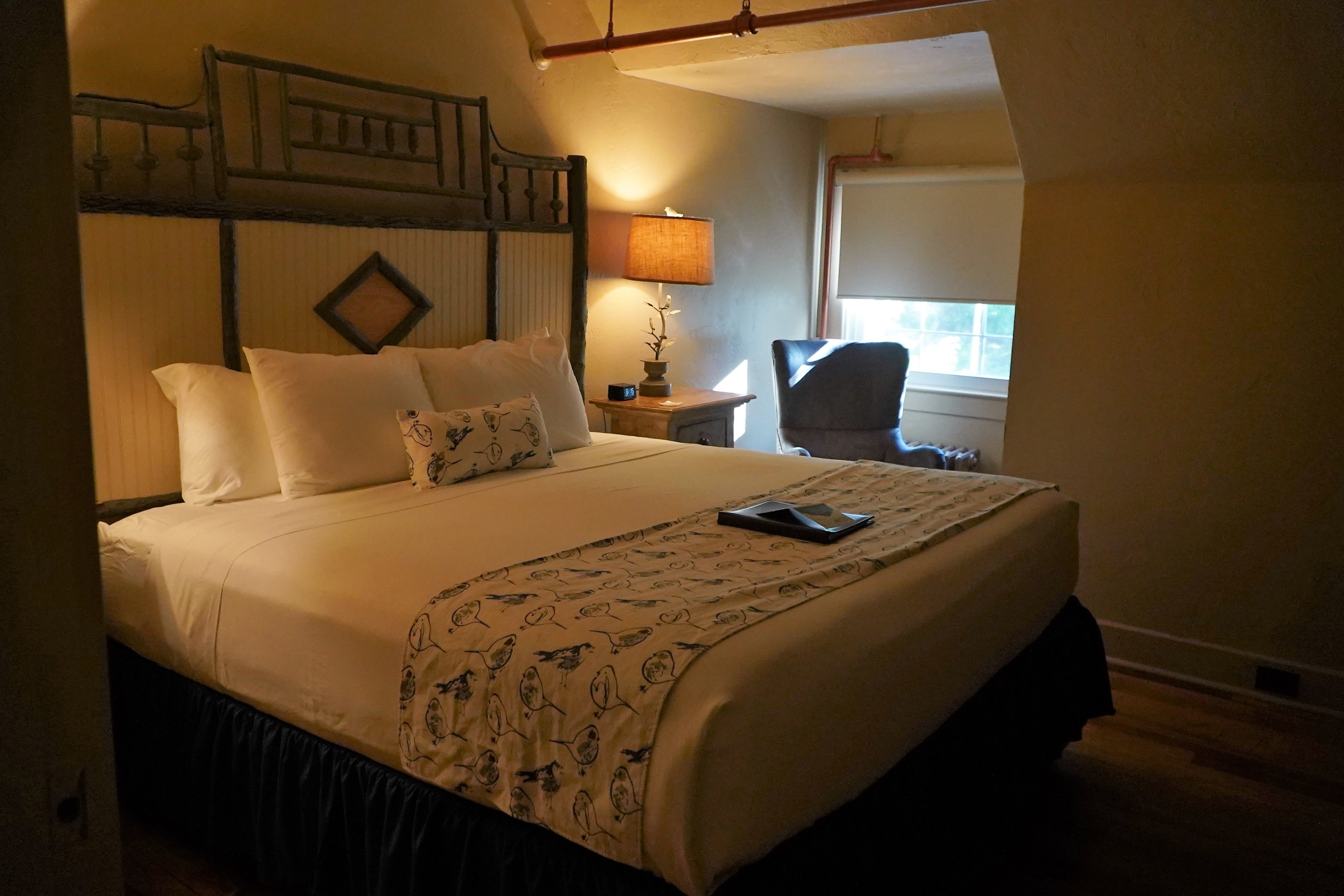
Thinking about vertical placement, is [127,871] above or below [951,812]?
below

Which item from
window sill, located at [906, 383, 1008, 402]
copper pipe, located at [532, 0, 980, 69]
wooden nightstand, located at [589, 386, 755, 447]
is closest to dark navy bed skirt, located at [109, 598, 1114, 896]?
wooden nightstand, located at [589, 386, 755, 447]

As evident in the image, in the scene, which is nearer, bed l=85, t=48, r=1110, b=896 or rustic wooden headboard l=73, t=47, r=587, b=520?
bed l=85, t=48, r=1110, b=896

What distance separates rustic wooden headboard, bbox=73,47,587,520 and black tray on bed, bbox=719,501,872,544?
145cm

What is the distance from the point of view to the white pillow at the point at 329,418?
107 inches

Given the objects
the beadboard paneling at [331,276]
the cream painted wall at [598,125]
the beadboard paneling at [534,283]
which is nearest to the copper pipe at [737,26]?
the cream painted wall at [598,125]

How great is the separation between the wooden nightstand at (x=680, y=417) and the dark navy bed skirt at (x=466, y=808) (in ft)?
5.72

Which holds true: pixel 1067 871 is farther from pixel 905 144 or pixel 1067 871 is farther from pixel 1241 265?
pixel 905 144

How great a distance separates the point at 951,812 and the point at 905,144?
167 inches

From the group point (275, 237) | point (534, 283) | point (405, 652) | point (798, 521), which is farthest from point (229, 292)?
point (798, 521)

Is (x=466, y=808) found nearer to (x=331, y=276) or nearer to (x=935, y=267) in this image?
(x=331, y=276)

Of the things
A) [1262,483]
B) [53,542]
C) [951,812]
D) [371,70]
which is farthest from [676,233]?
[53,542]

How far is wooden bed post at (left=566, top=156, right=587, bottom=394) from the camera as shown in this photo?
13.2 ft

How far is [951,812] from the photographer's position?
83.3 inches

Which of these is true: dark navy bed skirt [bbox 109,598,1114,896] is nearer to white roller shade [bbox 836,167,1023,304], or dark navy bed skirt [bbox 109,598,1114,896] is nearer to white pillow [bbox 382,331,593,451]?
white pillow [bbox 382,331,593,451]
